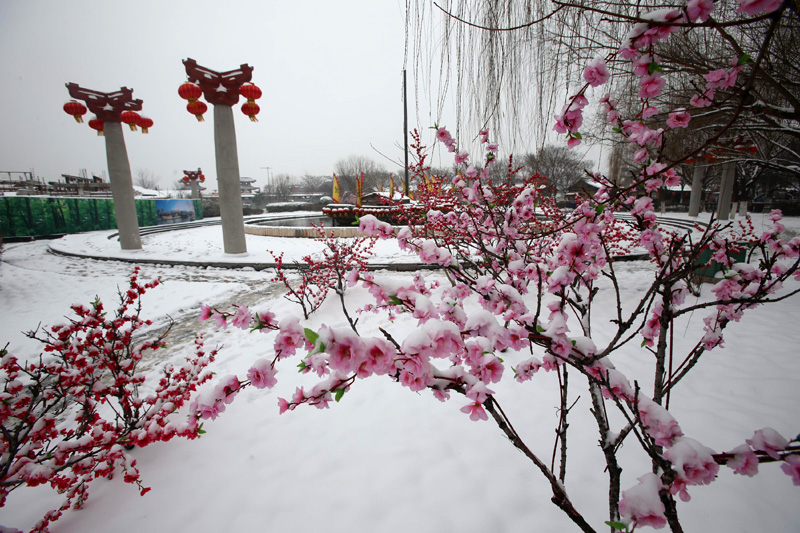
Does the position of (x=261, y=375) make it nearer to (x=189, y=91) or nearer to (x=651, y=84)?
(x=651, y=84)

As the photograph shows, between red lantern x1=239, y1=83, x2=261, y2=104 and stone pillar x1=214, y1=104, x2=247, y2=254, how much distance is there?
0.75 metres

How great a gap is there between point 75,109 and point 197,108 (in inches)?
157

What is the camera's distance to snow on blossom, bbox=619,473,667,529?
A: 0.81 metres

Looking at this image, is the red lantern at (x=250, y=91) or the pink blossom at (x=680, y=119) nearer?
the pink blossom at (x=680, y=119)

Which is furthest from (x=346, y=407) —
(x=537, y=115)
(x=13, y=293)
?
(x=13, y=293)

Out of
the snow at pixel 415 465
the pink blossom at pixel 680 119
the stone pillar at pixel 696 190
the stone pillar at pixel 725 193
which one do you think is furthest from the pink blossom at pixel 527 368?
the stone pillar at pixel 696 190

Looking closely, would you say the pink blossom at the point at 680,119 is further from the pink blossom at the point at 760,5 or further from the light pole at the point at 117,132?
the light pole at the point at 117,132

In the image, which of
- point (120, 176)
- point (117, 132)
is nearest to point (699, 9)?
point (120, 176)

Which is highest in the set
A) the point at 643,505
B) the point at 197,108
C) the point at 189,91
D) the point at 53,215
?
the point at 189,91

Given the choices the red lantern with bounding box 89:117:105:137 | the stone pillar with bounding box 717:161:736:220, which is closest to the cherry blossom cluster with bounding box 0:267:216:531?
the red lantern with bounding box 89:117:105:137

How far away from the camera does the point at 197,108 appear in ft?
25.6

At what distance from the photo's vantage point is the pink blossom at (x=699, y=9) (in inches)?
37.1

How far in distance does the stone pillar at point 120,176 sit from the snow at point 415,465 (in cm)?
790

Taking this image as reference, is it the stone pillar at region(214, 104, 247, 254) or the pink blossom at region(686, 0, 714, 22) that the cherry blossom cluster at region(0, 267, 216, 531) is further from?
the stone pillar at region(214, 104, 247, 254)
